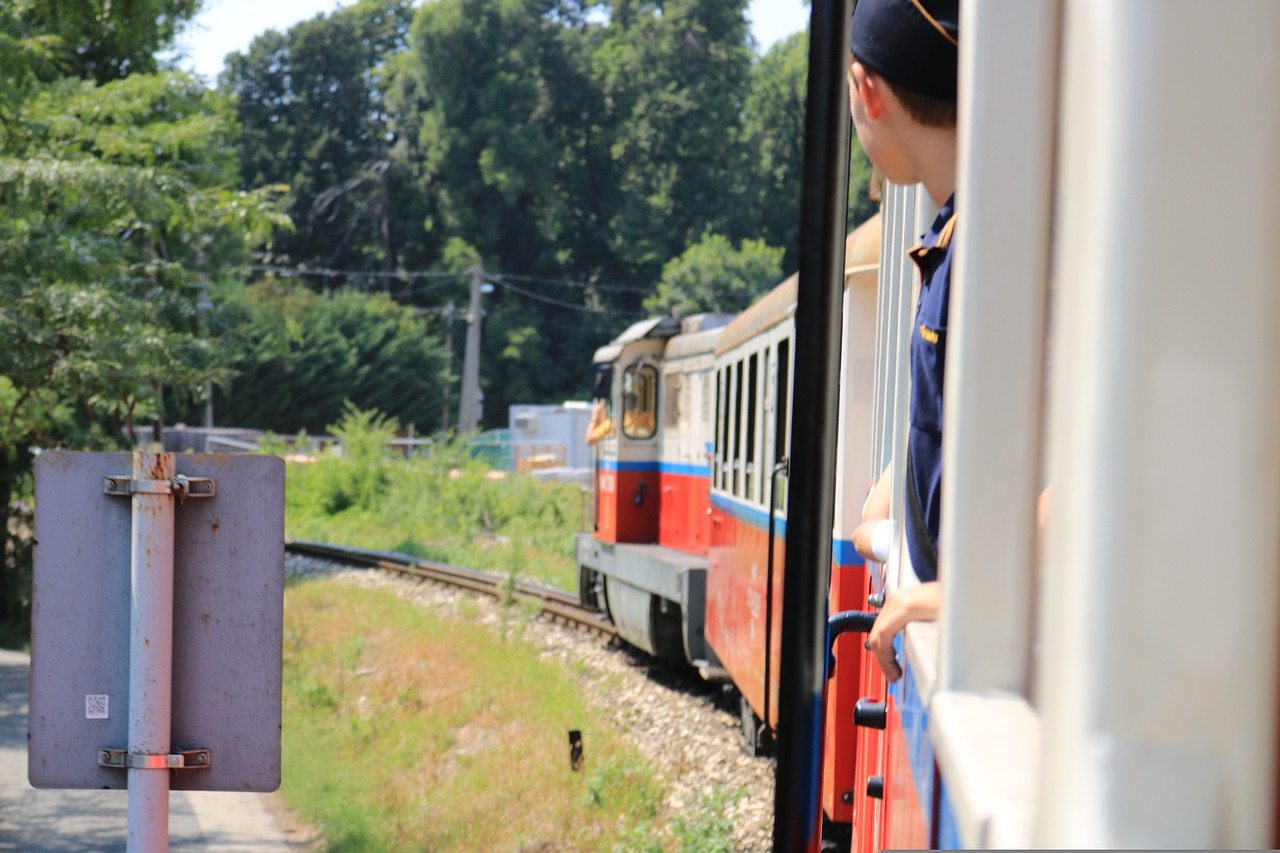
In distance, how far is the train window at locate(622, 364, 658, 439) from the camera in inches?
536

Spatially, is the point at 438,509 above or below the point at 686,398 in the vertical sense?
below

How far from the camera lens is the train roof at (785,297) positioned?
602cm

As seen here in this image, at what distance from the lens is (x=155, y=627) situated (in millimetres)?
3098

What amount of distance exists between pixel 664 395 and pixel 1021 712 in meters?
12.5

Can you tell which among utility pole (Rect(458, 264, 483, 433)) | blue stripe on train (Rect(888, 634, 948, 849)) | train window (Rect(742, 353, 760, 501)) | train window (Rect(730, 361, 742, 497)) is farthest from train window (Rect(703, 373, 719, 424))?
utility pole (Rect(458, 264, 483, 433))

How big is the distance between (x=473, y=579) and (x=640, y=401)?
5893mm

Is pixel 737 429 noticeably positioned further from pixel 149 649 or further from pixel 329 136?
pixel 329 136

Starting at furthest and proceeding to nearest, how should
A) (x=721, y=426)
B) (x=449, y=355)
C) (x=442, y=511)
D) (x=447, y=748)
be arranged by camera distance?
(x=449, y=355) → (x=442, y=511) → (x=447, y=748) → (x=721, y=426)

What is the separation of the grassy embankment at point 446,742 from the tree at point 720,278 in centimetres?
3565

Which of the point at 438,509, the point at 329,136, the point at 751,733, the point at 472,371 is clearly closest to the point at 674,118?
the point at 329,136

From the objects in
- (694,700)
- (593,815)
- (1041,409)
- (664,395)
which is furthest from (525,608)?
(1041,409)

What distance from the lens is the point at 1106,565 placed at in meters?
0.70

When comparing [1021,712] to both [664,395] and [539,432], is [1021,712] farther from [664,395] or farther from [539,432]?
[539,432]

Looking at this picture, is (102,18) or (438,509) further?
(438,509)
